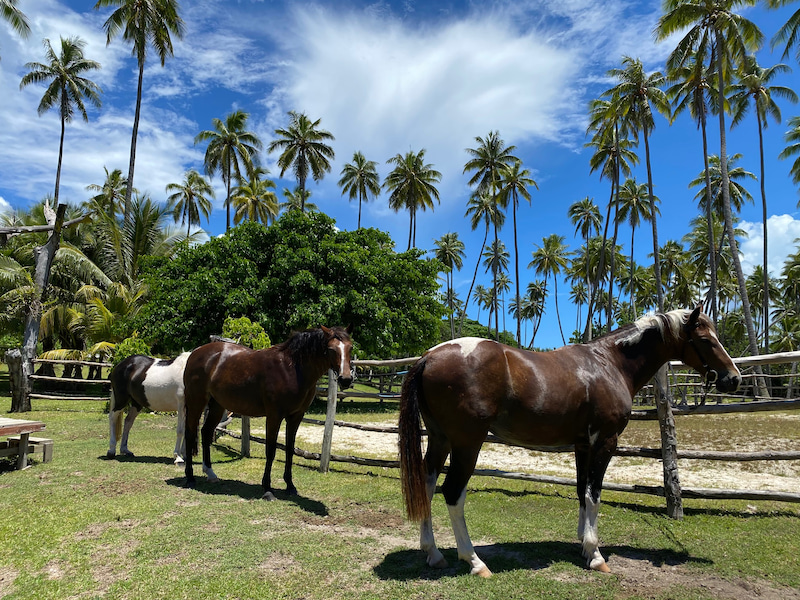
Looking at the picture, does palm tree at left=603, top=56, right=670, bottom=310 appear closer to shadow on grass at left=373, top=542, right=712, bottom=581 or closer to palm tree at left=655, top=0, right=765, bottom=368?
palm tree at left=655, top=0, right=765, bottom=368

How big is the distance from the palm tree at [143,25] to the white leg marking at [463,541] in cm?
2241

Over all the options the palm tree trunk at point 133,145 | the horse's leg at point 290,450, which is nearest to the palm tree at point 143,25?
the palm tree trunk at point 133,145

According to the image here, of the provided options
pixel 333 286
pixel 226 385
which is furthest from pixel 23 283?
pixel 226 385

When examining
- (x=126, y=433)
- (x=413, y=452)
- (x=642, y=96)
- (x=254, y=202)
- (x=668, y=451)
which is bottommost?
(x=126, y=433)

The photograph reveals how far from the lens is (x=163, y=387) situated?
710 centimetres

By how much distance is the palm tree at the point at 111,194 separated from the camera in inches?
1114

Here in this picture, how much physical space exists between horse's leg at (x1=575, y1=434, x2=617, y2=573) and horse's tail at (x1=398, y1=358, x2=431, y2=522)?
1242 millimetres

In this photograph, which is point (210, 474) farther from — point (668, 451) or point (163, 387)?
point (668, 451)

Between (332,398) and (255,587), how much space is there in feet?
13.6

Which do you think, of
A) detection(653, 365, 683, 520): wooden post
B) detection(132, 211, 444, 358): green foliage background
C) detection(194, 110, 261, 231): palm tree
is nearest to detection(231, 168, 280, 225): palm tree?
detection(194, 110, 261, 231): palm tree

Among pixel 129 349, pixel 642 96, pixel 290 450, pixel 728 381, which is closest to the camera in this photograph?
pixel 728 381

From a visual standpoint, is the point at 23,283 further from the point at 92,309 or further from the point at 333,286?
the point at 333,286

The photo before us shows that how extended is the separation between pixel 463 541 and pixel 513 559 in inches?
20.6

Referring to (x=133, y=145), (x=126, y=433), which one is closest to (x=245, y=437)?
(x=126, y=433)
